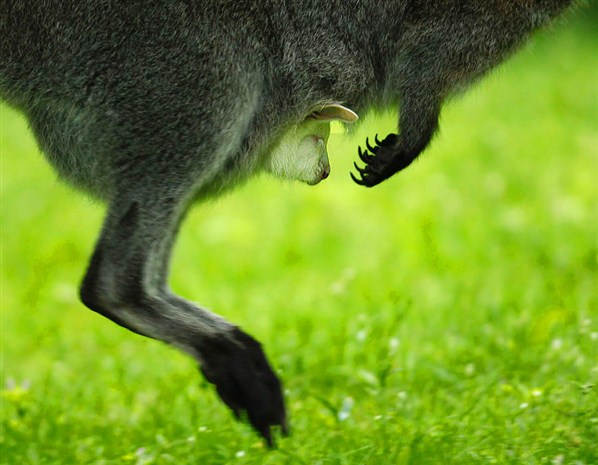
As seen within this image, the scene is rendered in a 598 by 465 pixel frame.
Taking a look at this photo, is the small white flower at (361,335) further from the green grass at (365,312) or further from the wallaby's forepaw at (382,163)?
the wallaby's forepaw at (382,163)

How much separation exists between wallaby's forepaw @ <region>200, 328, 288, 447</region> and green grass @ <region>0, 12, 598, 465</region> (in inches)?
7.1

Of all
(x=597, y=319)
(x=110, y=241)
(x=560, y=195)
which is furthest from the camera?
(x=560, y=195)

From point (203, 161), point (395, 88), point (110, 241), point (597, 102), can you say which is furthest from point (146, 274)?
point (597, 102)

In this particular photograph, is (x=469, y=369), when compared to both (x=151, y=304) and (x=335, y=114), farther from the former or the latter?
(x=151, y=304)

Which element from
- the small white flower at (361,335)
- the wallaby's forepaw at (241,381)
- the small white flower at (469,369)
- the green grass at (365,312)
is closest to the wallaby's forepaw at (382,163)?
the green grass at (365,312)

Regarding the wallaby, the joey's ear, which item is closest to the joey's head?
the joey's ear

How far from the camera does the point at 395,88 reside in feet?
16.7

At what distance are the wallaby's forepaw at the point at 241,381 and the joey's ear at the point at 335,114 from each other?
102 centimetres

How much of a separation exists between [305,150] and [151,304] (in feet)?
3.25

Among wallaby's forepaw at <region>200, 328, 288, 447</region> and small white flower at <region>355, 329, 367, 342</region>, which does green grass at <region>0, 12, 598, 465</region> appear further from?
wallaby's forepaw at <region>200, 328, 288, 447</region>

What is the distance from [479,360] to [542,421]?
100 centimetres

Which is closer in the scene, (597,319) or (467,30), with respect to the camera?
(467,30)

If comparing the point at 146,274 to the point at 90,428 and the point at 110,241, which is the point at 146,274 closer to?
the point at 110,241

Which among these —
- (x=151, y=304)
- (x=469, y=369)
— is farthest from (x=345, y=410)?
(x=151, y=304)
